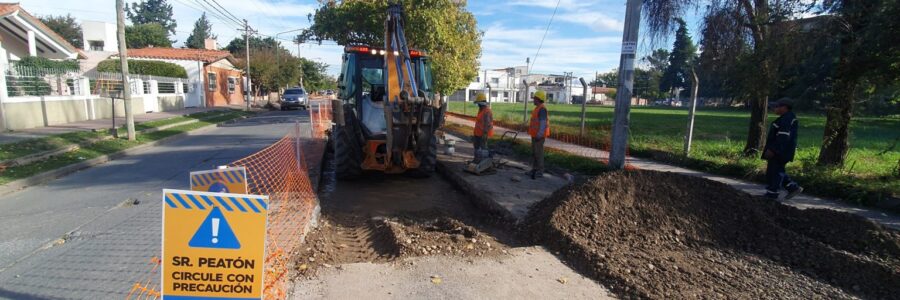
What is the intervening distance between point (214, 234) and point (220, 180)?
1145 millimetres

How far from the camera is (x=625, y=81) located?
741 cm

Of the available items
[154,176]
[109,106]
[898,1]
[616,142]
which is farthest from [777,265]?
[109,106]

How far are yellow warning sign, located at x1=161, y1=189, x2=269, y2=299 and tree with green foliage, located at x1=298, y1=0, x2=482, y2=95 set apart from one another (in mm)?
12827

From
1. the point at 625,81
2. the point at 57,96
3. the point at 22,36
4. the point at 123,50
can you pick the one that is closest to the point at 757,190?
the point at 625,81

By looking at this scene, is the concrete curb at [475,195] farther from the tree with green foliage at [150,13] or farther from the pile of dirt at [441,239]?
the tree with green foliage at [150,13]

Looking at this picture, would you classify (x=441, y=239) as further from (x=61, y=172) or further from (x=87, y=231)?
(x=61, y=172)

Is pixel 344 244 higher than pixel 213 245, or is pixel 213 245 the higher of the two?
pixel 213 245

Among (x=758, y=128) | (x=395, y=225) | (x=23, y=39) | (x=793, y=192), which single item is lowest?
(x=395, y=225)

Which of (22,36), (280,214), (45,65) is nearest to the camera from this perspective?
(280,214)

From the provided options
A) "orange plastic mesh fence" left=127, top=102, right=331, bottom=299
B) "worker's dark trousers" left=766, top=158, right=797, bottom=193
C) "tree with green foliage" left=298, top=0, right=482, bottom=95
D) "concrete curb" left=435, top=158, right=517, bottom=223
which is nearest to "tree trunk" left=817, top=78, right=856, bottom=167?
"worker's dark trousers" left=766, top=158, right=797, bottom=193

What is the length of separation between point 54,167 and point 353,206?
649 cm

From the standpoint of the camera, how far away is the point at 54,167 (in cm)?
904

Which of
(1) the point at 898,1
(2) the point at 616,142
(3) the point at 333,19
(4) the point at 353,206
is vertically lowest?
(4) the point at 353,206

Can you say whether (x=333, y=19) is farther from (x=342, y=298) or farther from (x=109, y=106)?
(x=342, y=298)
